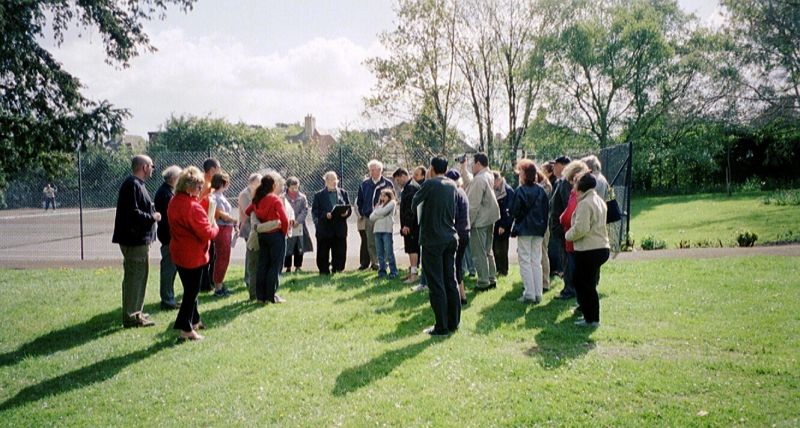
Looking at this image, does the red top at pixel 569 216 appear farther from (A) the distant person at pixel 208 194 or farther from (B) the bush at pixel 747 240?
(B) the bush at pixel 747 240

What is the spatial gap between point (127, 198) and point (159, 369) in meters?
2.30

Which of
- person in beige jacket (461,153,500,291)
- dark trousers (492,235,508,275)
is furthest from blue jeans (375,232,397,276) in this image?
person in beige jacket (461,153,500,291)

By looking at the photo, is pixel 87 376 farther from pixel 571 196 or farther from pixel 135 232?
pixel 571 196

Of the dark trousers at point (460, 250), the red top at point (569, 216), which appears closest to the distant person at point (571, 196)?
the red top at point (569, 216)

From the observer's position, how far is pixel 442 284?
618 cm

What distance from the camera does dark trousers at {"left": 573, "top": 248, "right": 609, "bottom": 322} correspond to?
6.14 meters

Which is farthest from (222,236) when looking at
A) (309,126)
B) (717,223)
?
(309,126)

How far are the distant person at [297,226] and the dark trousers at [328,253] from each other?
0.34 m

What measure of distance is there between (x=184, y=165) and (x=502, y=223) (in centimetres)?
1079

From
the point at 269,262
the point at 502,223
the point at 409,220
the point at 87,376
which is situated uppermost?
the point at 409,220

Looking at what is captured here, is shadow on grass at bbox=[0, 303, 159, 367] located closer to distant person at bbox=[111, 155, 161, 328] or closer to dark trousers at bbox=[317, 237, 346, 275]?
distant person at bbox=[111, 155, 161, 328]

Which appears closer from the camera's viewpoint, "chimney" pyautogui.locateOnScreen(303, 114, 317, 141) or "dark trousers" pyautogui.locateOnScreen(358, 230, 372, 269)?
"dark trousers" pyautogui.locateOnScreen(358, 230, 372, 269)

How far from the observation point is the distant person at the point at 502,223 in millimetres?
9062

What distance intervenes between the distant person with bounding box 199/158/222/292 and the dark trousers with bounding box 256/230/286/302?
78 cm
